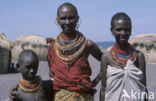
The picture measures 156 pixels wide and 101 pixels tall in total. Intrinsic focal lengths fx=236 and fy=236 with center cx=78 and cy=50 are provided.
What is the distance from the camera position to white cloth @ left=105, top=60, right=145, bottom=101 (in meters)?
2.50

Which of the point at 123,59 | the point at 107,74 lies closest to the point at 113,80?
the point at 107,74

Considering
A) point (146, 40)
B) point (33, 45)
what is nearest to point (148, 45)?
point (146, 40)

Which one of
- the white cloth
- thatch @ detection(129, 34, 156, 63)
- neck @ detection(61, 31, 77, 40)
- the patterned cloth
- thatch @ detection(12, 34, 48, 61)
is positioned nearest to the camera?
the white cloth

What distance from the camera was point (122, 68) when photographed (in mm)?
2545

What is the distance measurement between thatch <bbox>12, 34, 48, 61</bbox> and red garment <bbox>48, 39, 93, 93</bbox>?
10.4 meters

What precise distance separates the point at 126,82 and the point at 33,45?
428 inches

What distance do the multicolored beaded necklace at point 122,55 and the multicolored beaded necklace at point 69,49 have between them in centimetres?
36

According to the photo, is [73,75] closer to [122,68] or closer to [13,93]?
[122,68]

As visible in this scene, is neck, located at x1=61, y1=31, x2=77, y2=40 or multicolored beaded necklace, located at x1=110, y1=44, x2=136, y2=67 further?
neck, located at x1=61, y1=31, x2=77, y2=40

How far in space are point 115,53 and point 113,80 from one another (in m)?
0.30

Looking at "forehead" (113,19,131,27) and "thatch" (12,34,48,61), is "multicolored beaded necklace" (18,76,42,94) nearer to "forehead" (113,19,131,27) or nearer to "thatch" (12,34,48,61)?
"forehead" (113,19,131,27)

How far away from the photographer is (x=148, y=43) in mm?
13430

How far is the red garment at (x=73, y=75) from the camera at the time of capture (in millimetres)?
2576

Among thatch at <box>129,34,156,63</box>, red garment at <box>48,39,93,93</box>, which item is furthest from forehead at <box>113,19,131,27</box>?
thatch at <box>129,34,156,63</box>
